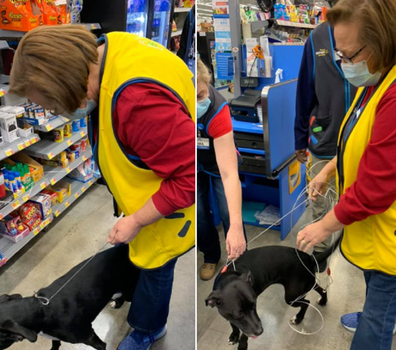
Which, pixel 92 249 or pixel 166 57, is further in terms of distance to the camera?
pixel 92 249

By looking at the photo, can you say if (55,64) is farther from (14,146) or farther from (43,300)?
(14,146)

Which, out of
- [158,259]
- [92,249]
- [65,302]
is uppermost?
[158,259]

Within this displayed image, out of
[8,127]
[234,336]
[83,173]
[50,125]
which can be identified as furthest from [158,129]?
[83,173]

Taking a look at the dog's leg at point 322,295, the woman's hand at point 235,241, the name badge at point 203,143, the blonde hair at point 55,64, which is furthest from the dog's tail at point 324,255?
the blonde hair at point 55,64

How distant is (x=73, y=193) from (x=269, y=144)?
1.70 m

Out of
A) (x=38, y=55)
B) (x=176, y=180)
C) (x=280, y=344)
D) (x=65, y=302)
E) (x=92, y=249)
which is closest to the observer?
(x=38, y=55)

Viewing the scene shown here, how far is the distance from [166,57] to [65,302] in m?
0.93

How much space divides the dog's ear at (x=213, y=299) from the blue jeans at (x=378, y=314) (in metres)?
0.48

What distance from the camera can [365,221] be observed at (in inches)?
43.6

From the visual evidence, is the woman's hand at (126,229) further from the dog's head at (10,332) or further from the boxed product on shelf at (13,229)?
the boxed product on shelf at (13,229)

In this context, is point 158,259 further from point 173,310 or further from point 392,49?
point 392,49

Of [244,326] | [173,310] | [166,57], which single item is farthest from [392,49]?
[173,310]

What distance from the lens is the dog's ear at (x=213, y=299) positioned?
1309mm

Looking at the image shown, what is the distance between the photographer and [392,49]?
0.89m
